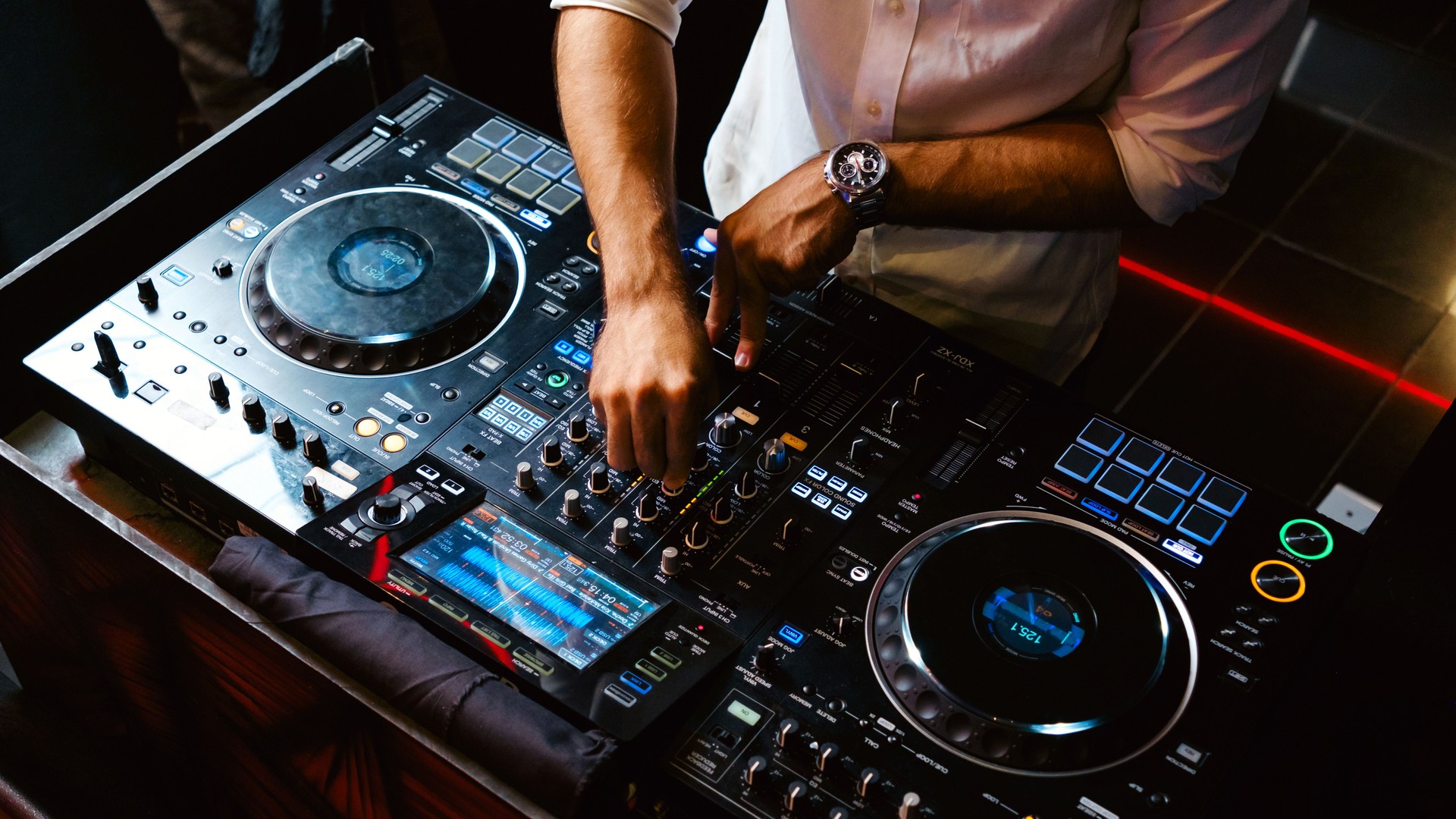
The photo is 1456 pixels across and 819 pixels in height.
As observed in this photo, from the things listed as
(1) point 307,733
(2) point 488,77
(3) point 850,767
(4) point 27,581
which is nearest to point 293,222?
(4) point 27,581

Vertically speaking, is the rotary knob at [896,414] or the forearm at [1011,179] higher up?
the forearm at [1011,179]

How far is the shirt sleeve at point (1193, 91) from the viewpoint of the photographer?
1.45m

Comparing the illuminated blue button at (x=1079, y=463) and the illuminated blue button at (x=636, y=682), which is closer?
the illuminated blue button at (x=636, y=682)

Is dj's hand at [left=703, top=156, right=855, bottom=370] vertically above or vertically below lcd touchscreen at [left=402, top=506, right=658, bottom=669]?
above

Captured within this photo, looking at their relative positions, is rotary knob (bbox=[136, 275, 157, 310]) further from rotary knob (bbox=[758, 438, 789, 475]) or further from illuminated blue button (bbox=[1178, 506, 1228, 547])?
illuminated blue button (bbox=[1178, 506, 1228, 547])

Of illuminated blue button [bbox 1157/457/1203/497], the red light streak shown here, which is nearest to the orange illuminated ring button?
illuminated blue button [bbox 1157/457/1203/497]

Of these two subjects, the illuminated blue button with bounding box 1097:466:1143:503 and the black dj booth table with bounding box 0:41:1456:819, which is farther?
the illuminated blue button with bounding box 1097:466:1143:503

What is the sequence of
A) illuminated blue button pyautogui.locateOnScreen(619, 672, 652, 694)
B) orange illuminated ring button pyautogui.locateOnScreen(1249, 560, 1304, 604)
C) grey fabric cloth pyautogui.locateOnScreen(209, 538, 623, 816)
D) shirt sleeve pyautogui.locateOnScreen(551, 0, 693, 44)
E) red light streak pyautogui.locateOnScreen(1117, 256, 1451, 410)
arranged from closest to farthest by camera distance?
grey fabric cloth pyautogui.locateOnScreen(209, 538, 623, 816) < illuminated blue button pyautogui.locateOnScreen(619, 672, 652, 694) < orange illuminated ring button pyautogui.locateOnScreen(1249, 560, 1304, 604) < shirt sleeve pyautogui.locateOnScreen(551, 0, 693, 44) < red light streak pyautogui.locateOnScreen(1117, 256, 1451, 410)

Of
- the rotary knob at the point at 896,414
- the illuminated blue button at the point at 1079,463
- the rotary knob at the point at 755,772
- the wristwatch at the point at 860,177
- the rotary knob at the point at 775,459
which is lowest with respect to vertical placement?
the rotary knob at the point at 755,772

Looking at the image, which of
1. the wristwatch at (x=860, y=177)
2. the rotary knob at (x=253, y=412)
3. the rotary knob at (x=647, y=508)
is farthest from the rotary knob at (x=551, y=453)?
the wristwatch at (x=860, y=177)

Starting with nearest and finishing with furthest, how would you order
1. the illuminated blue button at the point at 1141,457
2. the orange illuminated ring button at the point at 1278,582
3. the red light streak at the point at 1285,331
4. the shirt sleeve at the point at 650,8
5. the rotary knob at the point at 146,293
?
the orange illuminated ring button at the point at 1278,582
the illuminated blue button at the point at 1141,457
the rotary knob at the point at 146,293
the shirt sleeve at the point at 650,8
the red light streak at the point at 1285,331

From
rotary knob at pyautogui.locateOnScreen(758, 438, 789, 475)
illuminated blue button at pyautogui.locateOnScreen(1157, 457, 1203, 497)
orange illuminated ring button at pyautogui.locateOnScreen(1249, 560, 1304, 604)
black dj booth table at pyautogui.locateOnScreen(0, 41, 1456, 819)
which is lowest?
black dj booth table at pyautogui.locateOnScreen(0, 41, 1456, 819)

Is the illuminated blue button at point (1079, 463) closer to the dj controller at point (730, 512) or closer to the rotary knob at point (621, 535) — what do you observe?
the dj controller at point (730, 512)

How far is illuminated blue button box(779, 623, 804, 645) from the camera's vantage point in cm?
133
